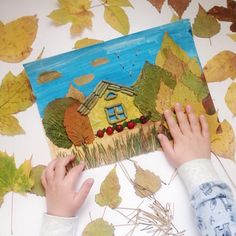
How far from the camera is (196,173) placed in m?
0.83

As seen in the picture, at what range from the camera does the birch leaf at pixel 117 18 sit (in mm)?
910

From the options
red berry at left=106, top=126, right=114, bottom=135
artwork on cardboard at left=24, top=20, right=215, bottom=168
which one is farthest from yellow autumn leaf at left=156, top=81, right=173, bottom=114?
red berry at left=106, top=126, right=114, bottom=135

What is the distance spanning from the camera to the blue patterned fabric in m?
0.78

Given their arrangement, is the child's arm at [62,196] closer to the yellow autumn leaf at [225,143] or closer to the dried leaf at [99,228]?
the dried leaf at [99,228]

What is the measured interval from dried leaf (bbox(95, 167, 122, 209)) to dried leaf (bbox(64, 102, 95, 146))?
86mm

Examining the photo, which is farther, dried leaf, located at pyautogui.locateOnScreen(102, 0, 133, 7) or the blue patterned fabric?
dried leaf, located at pyautogui.locateOnScreen(102, 0, 133, 7)

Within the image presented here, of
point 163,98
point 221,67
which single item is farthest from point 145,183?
point 221,67

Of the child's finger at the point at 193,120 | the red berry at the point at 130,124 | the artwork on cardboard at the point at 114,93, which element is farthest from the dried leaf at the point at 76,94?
the child's finger at the point at 193,120

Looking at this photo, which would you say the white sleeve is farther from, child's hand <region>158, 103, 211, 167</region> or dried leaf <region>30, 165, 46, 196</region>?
child's hand <region>158, 103, 211, 167</region>

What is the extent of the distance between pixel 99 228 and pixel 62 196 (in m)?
0.10

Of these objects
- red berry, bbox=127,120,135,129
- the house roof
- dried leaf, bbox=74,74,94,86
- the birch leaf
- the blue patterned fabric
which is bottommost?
the blue patterned fabric

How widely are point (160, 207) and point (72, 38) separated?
1.31 ft

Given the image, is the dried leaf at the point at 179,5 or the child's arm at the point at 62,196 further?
the dried leaf at the point at 179,5

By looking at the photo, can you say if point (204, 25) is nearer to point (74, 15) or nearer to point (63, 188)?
point (74, 15)
